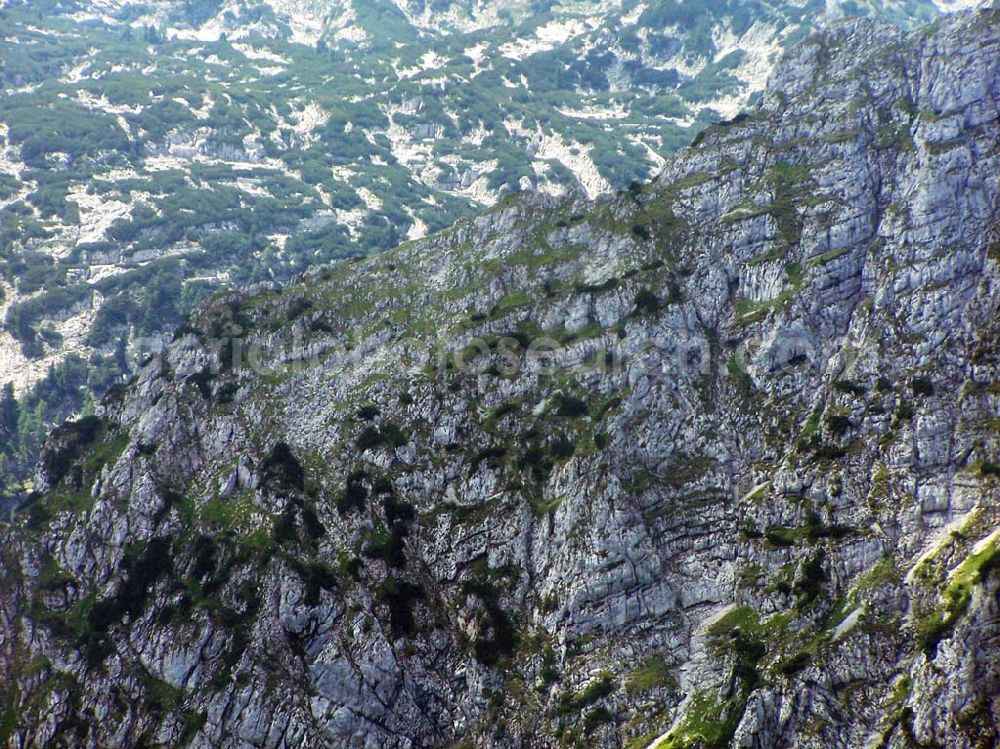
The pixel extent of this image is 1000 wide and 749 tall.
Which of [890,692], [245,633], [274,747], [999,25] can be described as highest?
[999,25]

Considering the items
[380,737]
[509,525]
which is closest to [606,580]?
[509,525]

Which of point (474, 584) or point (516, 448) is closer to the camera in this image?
point (474, 584)

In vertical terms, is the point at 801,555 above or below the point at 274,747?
above

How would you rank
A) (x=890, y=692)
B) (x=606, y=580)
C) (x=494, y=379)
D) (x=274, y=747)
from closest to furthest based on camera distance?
1. (x=890, y=692)
2. (x=274, y=747)
3. (x=606, y=580)
4. (x=494, y=379)

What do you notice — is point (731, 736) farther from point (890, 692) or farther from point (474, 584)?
point (474, 584)

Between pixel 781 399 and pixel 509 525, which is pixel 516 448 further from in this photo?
pixel 781 399

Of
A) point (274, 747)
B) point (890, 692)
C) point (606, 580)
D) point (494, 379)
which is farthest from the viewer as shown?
point (494, 379)
